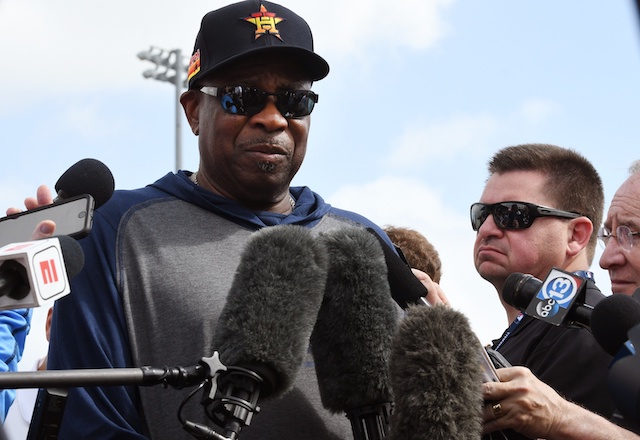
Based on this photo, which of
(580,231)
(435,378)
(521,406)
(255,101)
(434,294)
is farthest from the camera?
(580,231)

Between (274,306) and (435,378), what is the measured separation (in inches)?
18.7

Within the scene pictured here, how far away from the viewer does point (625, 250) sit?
4633 mm

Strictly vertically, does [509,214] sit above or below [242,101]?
below

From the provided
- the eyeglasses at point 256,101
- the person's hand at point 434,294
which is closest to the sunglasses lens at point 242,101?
the eyeglasses at point 256,101

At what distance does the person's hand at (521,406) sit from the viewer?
2.90m

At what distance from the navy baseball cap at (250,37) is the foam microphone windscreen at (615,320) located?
170 centimetres

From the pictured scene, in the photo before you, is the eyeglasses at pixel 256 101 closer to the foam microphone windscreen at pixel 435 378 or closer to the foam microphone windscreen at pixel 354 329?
the foam microphone windscreen at pixel 354 329

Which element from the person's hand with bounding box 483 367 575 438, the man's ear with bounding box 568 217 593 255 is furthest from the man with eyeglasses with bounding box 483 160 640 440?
the man's ear with bounding box 568 217 593 255

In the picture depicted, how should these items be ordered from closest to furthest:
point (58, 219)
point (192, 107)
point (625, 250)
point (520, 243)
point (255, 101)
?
point (58, 219) < point (255, 101) < point (192, 107) < point (625, 250) < point (520, 243)

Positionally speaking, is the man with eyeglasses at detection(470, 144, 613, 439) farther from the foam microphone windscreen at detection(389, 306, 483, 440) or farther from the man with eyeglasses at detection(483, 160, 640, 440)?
the foam microphone windscreen at detection(389, 306, 483, 440)

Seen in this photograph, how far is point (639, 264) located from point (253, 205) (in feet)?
6.51

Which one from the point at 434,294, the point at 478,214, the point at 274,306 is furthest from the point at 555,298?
the point at 478,214

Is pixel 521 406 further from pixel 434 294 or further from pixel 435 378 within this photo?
pixel 434 294

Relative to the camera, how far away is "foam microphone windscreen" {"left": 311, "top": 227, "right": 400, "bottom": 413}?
9.09ft
